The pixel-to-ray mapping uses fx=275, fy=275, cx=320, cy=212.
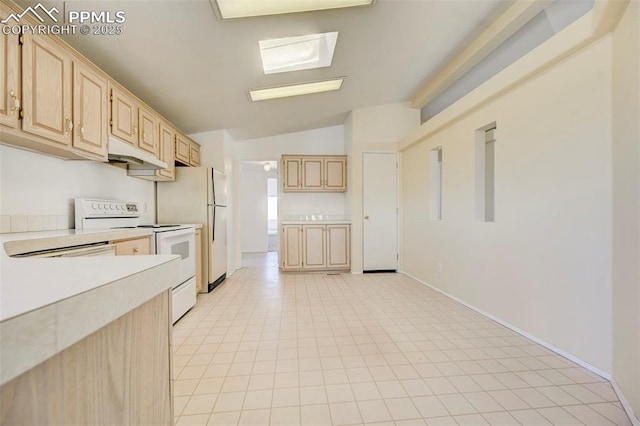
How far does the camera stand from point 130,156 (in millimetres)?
2363

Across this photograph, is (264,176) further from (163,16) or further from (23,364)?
(23,364)

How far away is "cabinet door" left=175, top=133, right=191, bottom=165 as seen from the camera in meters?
3.41

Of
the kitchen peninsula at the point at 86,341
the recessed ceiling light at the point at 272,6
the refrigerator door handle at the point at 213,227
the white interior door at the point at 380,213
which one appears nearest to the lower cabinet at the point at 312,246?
the white interior door at the point at 380,213

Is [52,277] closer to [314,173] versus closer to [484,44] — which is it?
[484,44]

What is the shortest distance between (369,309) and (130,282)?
8.66ft

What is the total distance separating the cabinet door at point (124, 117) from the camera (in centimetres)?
220

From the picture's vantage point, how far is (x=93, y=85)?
1.96 meters

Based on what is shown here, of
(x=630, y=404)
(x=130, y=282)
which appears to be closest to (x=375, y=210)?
(x=630, y=404)

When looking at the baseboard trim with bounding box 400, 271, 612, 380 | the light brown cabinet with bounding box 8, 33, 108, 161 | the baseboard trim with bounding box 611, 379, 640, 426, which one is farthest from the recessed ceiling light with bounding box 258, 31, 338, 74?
the baseboard trim with bounding box 611, 379, 640, 426

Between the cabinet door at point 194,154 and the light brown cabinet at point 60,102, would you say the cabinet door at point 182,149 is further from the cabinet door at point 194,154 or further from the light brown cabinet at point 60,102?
the light brown cabinet at point 60,102

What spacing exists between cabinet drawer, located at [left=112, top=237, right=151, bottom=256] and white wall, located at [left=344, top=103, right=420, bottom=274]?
3.00m

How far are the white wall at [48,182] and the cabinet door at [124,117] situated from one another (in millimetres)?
384

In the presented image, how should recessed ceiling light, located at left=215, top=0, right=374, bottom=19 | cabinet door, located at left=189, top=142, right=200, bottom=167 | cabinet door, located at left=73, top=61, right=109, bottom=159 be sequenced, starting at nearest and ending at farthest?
1. cabinet door, located at left=73, top=61, right=109, bottom=159
2. recessed ceiling light, located at left=215, top=0, right=374, bottom=19
3. cabinet door, located at left=189, top=142, right=200, bottom=167

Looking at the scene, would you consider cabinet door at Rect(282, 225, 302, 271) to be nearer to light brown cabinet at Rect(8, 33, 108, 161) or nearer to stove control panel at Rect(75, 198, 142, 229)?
stove control panel at Rect(75, 198, 142, 229)
